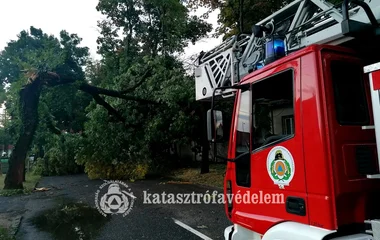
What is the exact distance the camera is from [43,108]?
12.4m

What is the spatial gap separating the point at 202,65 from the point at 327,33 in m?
2.16

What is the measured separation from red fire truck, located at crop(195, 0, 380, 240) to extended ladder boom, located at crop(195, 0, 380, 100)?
0.01 meters

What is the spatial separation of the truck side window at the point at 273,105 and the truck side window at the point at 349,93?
0.34 metres

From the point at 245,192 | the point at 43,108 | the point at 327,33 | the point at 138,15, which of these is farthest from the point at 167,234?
the point at 138,15

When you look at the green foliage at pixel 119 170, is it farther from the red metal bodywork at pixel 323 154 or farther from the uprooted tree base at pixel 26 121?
the red metal bodywork at pixel 323 154

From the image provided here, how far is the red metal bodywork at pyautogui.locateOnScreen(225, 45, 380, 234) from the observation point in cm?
202

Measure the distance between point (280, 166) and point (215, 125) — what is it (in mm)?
756

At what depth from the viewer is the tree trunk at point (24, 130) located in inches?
421

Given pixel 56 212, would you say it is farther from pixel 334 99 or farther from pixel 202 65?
pixel 334 99

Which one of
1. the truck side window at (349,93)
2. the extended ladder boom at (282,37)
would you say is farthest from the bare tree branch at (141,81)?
the truck side window at (349,93)

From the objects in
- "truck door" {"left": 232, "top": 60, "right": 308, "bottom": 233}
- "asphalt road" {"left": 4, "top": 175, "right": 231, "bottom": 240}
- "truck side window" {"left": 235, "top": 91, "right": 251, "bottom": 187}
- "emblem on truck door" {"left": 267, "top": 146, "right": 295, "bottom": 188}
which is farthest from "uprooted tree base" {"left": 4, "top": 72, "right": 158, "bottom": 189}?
"emblem on truck door" {"left": 267, "top": 146, "right": 295, "bottom": 188}

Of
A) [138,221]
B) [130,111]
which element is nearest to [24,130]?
[130,111]

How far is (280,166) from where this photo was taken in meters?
2.38

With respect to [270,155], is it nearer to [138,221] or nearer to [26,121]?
[138,221]
